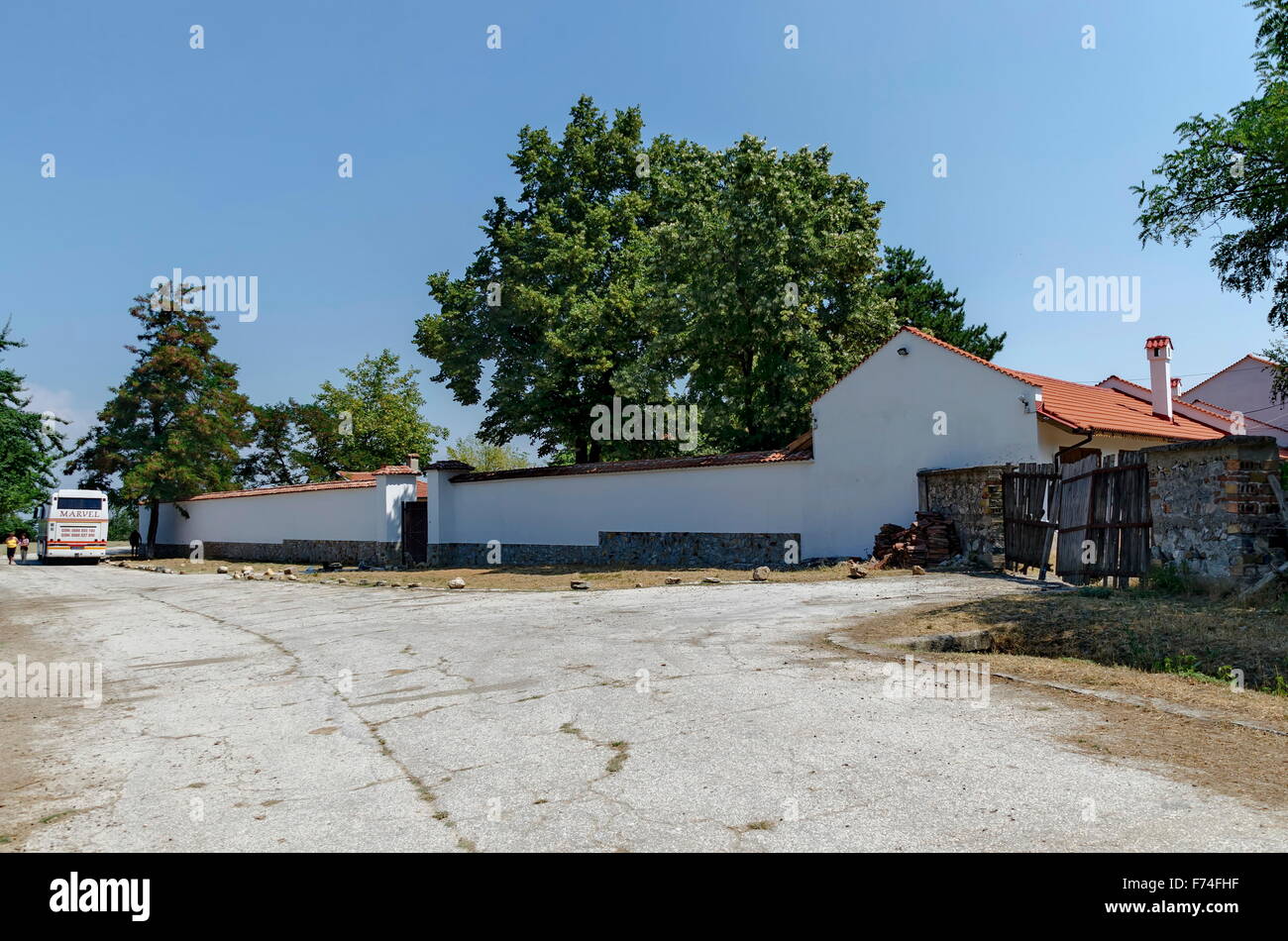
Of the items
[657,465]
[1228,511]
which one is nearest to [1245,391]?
[657,465]

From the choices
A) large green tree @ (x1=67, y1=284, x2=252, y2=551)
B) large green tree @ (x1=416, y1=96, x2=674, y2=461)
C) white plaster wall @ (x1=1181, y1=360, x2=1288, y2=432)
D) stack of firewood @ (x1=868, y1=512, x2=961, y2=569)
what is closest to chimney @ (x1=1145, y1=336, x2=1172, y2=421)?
stack of firewood @ (x1=868, y1=512, x2=961, y2=569)

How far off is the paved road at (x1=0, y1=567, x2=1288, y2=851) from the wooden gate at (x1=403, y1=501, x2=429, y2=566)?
→ 1974 cm

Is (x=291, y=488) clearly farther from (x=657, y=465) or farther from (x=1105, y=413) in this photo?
(x=1105, y=413)

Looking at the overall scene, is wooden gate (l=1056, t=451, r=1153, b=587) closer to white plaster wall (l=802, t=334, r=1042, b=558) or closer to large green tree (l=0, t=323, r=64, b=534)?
white plaster wall (l=802, t=334, r=1042, b=558)

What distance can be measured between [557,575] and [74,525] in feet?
97.0

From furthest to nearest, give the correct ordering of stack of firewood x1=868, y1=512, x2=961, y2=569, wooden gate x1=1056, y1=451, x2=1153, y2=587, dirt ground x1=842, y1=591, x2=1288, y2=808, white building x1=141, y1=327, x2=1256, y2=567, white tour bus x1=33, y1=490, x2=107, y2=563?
white tour bus x1=33, y1=490, x2=107, y2=563 < white building x1=141, y1=327, x2=1256, y2=567 < stack of firewood x1=868, y1=512, x2=961, y2=569 < wooden gate x1=1056, y1=451, x2=1153, y2=587 < dirt ground x1=842, y1=591, x2=1288, y2=808

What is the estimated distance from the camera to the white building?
1892 centimetres

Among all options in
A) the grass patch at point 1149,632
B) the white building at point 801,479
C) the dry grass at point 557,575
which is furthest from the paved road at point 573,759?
the white building at point 801,479

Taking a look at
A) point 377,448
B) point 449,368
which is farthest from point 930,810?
point 377,448

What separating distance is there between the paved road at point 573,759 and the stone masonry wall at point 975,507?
8.61m

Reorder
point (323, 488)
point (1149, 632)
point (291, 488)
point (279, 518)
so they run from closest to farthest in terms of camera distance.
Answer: point (1149, 632) → point (323, 488) → point (291, 488) → point (279, 518)

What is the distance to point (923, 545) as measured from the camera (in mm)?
17984

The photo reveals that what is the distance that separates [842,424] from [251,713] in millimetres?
16931
